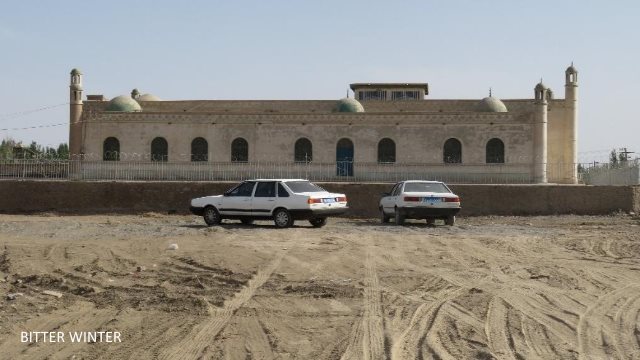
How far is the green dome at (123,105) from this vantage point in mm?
38375

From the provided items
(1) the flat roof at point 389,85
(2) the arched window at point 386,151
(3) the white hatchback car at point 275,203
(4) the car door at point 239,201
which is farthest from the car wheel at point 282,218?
(1) the flat roof at point 389,85

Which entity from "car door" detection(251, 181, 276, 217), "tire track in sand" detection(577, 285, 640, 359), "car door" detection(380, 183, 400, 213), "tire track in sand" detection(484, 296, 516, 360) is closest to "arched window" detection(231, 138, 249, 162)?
"car door" detection(380, 183, 400, 213)

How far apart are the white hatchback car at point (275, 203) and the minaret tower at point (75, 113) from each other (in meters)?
20.7

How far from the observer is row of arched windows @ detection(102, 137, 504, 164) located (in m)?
35.4

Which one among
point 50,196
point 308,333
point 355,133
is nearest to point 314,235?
point 308,333

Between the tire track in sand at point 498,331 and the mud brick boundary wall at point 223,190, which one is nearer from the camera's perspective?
the tire track in sand at point 498,331

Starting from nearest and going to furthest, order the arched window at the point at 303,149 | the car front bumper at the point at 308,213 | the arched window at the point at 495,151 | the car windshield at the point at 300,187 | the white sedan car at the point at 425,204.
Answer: the car front bumper at the point at 308,213 → the car windshield at the point at 300,187 → the white sedan car at the point at 425,204 → the arched window at the point at 495,151 → the arched window at the point at 303,149

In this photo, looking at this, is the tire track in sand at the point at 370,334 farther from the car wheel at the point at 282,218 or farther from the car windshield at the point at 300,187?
the car windshield at the point at 300,187

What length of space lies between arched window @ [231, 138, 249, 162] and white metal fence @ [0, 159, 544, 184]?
2820mm

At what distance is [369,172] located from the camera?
32.4 m

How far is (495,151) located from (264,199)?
20.3 metres

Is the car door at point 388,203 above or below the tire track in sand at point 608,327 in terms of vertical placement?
above

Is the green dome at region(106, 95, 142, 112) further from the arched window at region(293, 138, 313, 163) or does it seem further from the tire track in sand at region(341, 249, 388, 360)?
the tire track in sand at region(341, 249, 388, 360)

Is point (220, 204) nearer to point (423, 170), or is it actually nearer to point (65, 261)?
point (65, 261)
